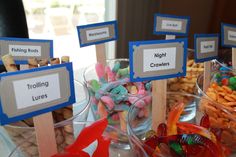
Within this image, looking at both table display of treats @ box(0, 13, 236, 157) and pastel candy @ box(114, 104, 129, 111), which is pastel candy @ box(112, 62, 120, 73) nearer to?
table display of treats @ box(0, 13, 236, 157)

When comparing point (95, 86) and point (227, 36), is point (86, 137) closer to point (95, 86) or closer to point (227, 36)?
point (95, 86)

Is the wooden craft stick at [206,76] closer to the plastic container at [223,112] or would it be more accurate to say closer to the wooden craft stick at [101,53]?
the plastic container at [223,112]

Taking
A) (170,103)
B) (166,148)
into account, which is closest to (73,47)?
(170,103)

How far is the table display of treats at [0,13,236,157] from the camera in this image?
0.36m

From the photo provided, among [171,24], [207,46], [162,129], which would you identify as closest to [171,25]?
[171,24]

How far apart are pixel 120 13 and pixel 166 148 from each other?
0.98 metres

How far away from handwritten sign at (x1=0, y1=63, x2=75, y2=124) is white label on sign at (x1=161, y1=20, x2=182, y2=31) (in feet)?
1.23

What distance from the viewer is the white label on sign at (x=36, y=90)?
Result: 13.4 inches

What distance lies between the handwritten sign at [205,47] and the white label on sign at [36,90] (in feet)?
1.14

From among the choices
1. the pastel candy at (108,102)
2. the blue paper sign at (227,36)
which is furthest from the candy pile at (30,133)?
the blue paper sign at (227,36)

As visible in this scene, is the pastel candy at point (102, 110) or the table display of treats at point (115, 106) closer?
the table display of treats at point (115, 106)

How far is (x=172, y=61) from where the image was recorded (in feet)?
1.50

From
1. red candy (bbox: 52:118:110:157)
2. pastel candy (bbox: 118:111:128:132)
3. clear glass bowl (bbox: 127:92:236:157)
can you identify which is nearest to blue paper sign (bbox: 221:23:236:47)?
clear glass bowl (bbox: 127:92:236:157)

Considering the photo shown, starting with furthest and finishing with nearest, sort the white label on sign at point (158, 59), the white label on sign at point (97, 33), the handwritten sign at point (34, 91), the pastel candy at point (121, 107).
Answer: the white label on sign at point (97, 33)
the pastel candy at point (121, 107)
the white label on sign at point (158, 59)
the handwritten sign at point (34, 91)
